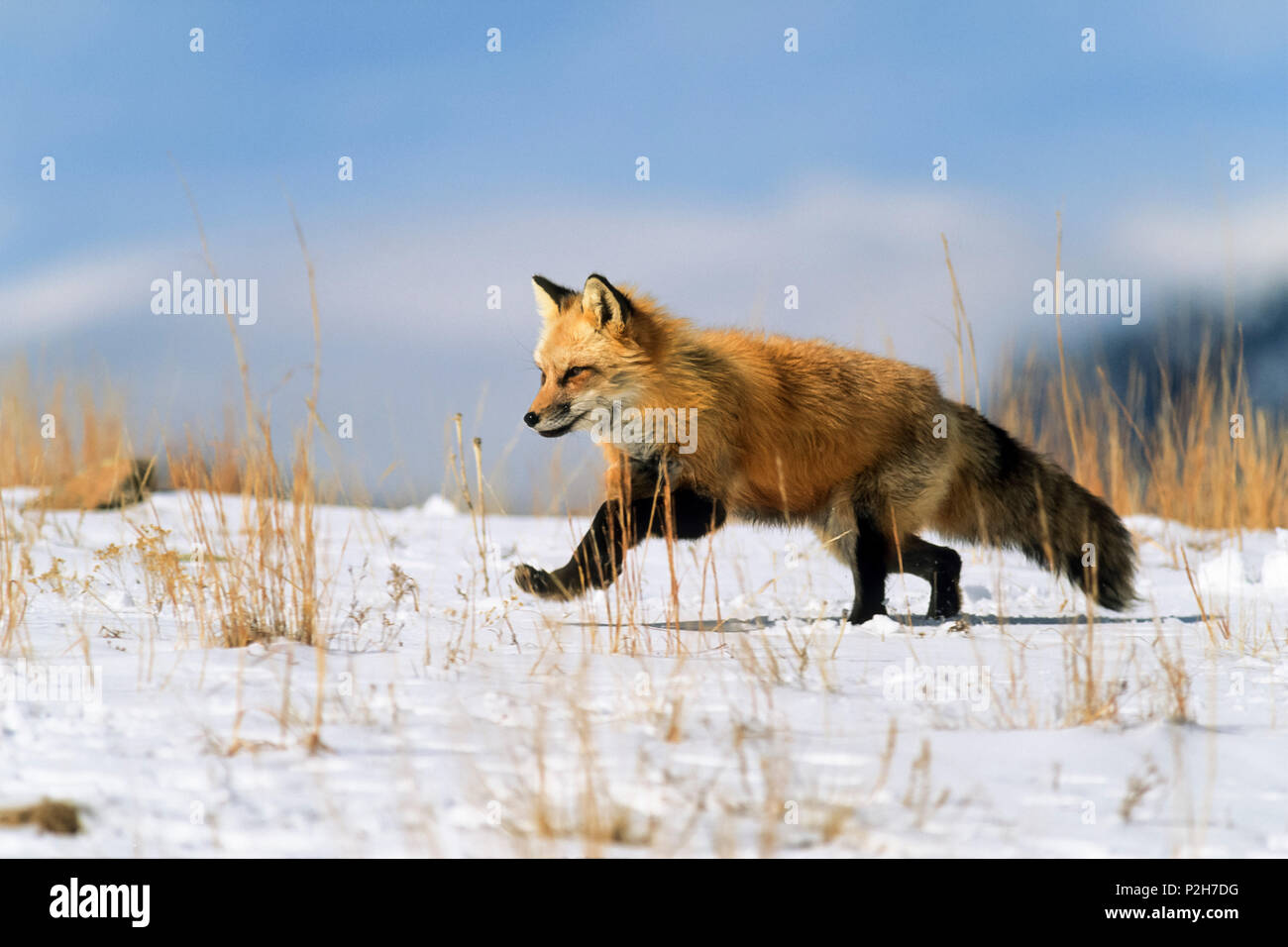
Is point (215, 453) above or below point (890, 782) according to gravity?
above

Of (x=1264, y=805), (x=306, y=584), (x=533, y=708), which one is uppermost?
(x=306, y=584)

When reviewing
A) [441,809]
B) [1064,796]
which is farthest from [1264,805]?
[441,809]

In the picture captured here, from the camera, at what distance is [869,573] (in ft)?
19.8

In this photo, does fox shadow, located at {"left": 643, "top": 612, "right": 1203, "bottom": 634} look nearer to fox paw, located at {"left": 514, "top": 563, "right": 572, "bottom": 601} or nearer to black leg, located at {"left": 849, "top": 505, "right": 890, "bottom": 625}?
black leg, located at {"left": 849, "top": 505, "right": 890, "bottom": 625}

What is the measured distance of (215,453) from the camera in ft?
16.7

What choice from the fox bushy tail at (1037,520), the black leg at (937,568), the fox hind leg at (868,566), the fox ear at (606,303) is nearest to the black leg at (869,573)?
the fox hind leg at (868,566)

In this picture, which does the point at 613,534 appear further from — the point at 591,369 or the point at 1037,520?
the point at 1037,520

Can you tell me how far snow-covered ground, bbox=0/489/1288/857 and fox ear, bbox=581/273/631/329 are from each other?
1478 millimetres

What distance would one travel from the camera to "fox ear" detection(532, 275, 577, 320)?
6227 millimetres

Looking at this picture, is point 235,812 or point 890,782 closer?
point 235,812

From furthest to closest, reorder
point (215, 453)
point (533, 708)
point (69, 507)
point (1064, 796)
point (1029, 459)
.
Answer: point (69, 507)
point (1029, 459)
point (215, 453)
point (533, 708)
point (1064, 796)

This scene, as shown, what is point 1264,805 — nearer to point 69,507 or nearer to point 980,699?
point 980,699

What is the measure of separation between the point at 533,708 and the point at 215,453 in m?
2.49

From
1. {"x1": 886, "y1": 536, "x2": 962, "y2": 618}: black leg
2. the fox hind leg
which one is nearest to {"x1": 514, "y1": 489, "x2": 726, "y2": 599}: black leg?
the fox hind leg
